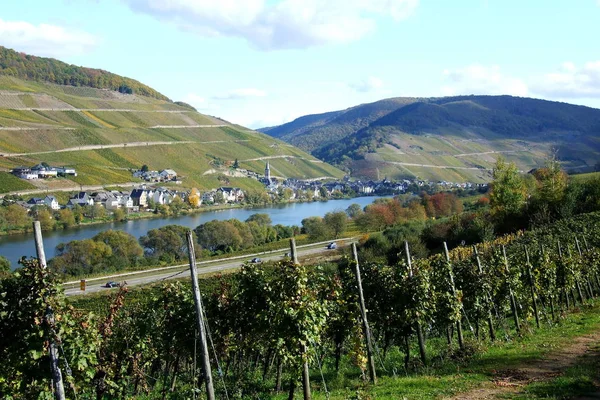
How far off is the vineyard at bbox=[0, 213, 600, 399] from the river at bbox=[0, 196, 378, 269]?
4471cm

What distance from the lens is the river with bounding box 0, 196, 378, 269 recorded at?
69162mm

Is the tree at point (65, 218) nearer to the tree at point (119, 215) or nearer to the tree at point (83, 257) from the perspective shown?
the tree at point (119, 215)

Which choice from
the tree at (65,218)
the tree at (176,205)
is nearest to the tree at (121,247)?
the tree at (65,218)

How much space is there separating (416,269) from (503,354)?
320 centimetres

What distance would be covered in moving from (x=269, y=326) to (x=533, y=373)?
6.35 m

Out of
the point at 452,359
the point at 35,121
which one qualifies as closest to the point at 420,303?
the point at 452,359

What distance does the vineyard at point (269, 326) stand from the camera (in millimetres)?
6672

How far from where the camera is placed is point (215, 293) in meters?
12.7

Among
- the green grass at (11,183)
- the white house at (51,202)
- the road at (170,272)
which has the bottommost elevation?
the road at (170,272)

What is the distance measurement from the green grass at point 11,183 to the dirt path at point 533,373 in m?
114

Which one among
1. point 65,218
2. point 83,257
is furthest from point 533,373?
point 65,218

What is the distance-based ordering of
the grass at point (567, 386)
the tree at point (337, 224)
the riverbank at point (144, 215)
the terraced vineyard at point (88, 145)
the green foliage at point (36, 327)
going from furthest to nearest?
the terraced vineyard at point (88, 145)
the riverbank at point (144, 215)
the tree at point (337, 224)
the grass at point (567, 386)
the green foliage at point (36, 327)

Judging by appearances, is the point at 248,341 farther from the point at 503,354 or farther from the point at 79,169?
the point at 79,169

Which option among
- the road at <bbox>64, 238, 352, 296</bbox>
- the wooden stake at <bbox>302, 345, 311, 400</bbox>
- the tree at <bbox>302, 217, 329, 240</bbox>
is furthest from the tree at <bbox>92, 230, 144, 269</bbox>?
the wooden stake at <bbox>302, 345, 311, 400</bbox>
